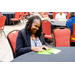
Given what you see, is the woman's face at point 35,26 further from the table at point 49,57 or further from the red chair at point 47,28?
the red chair at point 47,28

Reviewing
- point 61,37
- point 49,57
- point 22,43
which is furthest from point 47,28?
point 49,57

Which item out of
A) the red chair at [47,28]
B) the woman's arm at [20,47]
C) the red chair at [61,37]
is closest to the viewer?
the woman's arm at [20,47]

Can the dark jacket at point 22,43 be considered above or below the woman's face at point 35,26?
below

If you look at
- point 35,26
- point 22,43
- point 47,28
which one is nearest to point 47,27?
point 47,28

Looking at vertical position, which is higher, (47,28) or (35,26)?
(35,26)

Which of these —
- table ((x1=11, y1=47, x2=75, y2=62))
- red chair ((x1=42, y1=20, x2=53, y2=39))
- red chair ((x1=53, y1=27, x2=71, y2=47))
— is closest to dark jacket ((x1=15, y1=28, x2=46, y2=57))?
table ((x1=11, y1=47, x2=75, y2=62))

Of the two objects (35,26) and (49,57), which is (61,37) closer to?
(35,26)

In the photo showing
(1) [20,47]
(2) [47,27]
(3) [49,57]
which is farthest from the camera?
(2) [47,27]

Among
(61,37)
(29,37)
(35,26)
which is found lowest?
(61,37)

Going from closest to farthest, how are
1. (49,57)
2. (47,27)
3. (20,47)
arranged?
1. (49,57)
2. (20,47)
3. (47,27)

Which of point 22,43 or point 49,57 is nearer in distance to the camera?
point 49,57

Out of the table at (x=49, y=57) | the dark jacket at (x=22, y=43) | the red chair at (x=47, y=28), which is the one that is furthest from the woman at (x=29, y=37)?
the red chair at (x=47, y=28)
